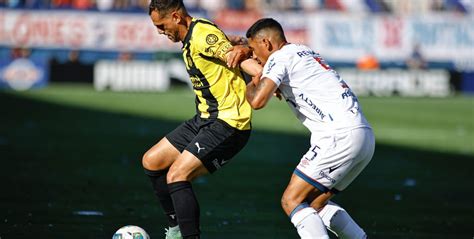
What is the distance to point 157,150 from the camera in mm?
7980

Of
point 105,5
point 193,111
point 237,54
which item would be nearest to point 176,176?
point 237,54

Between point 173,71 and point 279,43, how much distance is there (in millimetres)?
24952

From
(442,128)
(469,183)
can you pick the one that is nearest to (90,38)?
(442,128)

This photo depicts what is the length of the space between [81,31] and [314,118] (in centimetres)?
2591

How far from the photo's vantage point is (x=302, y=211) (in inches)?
278

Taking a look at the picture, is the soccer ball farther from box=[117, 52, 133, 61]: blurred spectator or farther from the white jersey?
box=[117, 52, 133, 61]: blurred spectator

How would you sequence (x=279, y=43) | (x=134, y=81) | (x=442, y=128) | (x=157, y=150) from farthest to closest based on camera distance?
1. (x=134, y=81)
2. (x=442, y=128)
3. (x=157, y=150)
4. (x=279, y=43)

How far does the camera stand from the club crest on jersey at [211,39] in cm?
751

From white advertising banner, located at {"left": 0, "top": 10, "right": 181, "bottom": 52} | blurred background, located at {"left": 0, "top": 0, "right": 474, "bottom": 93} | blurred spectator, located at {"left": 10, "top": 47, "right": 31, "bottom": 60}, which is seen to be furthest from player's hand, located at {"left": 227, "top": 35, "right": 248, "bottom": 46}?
blurred spectator, located at {"left": 10, "top": 47, "right": 31, "bottom": 60}

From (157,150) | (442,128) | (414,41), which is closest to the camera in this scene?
(157,150)

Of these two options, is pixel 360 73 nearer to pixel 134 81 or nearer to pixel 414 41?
pixel 414 41

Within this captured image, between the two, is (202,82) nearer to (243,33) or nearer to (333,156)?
(333,156)

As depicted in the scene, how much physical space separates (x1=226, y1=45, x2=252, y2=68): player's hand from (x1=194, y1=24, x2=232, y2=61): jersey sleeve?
8 centimetres

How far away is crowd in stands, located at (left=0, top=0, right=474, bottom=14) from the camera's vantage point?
1273 inches
